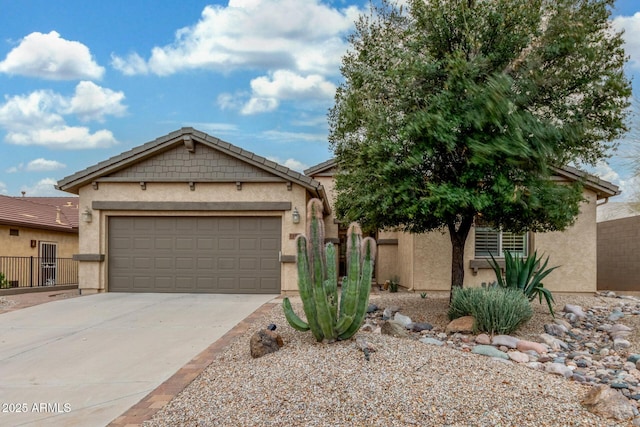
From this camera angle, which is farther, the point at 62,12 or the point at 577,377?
the point at 62,12

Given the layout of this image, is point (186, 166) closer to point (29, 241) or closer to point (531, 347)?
point (29, 241)

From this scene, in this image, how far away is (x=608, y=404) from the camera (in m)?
4.39

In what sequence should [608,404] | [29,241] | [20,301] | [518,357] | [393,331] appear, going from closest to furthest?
[608,404] < [518,357] < [393,331] < [20,301] < [29,241]

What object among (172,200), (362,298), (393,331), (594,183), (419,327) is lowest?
(419,327)

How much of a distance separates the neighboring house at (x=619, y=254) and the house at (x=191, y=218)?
465 centimetres

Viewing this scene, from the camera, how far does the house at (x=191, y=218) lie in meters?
13.4

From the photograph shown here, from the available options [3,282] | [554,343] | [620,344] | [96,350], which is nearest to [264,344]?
[96,350]

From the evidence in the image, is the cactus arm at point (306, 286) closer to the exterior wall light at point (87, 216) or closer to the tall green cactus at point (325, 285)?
the tall green cactus at point (325, 285)

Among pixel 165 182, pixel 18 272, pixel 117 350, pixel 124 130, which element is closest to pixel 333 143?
pixel 165 182

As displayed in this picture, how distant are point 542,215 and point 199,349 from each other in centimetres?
657

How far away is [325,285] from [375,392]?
72.1 inches

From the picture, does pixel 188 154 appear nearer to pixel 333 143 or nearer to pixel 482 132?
pixel 333 143

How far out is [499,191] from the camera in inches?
310

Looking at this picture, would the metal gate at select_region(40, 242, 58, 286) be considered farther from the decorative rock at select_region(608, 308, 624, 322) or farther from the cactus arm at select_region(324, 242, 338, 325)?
the decorative rock at select_region(608, 308, 624, 322)
